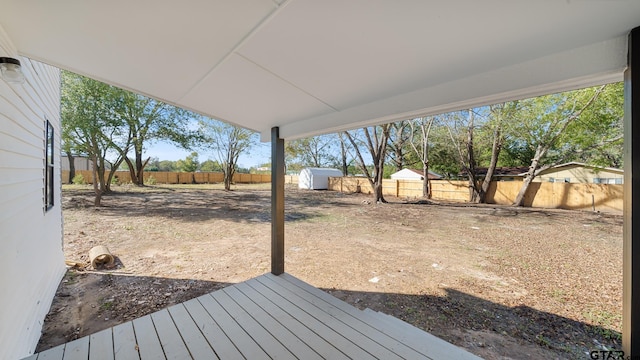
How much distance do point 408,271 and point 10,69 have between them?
454cm

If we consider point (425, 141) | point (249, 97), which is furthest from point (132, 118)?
point (425, 141)

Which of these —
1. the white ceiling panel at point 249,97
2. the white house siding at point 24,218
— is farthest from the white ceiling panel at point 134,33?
the white house siding at point 24,218

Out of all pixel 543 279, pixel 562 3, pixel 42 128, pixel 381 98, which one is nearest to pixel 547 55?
pixel 562 3

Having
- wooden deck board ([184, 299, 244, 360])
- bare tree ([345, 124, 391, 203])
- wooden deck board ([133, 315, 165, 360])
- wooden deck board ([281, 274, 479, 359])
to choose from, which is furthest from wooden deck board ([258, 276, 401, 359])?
bare tree ([345, 124, 391, 203])

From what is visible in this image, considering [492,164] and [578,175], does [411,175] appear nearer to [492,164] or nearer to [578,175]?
[492,164]

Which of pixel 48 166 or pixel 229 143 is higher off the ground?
pixel 229 143

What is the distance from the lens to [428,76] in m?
1.47

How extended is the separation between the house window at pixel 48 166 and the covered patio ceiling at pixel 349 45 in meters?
1.99

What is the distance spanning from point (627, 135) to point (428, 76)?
0.89 metres

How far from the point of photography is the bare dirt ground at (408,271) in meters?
2.42

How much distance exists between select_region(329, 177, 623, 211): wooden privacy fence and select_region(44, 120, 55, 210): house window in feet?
46.0

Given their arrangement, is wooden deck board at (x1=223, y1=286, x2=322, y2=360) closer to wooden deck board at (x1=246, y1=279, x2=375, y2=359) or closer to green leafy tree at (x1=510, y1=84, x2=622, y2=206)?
wooden deck board at (x1=246, y1=279, x2=375, y2=359)

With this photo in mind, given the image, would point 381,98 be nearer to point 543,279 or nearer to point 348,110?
point 348,110

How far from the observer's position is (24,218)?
2.07 metres
